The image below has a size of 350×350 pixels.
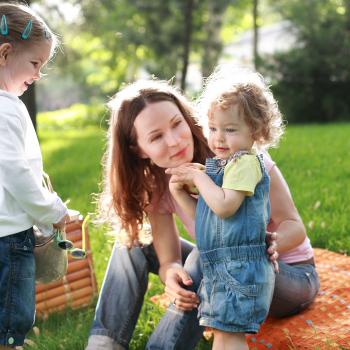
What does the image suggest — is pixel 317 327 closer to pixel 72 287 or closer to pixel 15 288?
pixel 15 288

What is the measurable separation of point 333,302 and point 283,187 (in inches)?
21.5

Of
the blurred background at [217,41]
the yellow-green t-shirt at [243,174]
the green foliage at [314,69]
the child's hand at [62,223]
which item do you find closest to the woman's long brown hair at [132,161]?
the child's hand at [62,223]

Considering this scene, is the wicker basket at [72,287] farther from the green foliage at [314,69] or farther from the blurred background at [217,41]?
the green foliage at [314,69]

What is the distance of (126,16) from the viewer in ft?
67.4

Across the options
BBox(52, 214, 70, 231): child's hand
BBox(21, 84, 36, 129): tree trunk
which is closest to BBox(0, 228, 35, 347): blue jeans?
BBox(52, 214, 70, 231): child's hand

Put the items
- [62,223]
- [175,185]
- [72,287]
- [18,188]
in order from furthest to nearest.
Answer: [72,287], [62,223], [175,185], [18,188]

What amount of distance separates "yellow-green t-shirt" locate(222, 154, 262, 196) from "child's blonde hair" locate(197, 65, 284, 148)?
0.12 meters

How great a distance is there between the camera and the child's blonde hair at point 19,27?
2.18 m

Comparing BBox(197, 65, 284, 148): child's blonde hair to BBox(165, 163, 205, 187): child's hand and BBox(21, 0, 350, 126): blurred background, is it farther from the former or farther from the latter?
BBox(21, 0, 350, 126): blurred background

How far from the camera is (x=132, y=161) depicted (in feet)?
8.63

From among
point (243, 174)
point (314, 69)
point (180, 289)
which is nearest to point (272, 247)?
point (243, 174)

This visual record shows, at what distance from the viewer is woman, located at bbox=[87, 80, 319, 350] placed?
2.36m

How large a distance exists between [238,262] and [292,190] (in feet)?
9.21

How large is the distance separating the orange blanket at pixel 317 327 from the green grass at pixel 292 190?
0.29 meters
